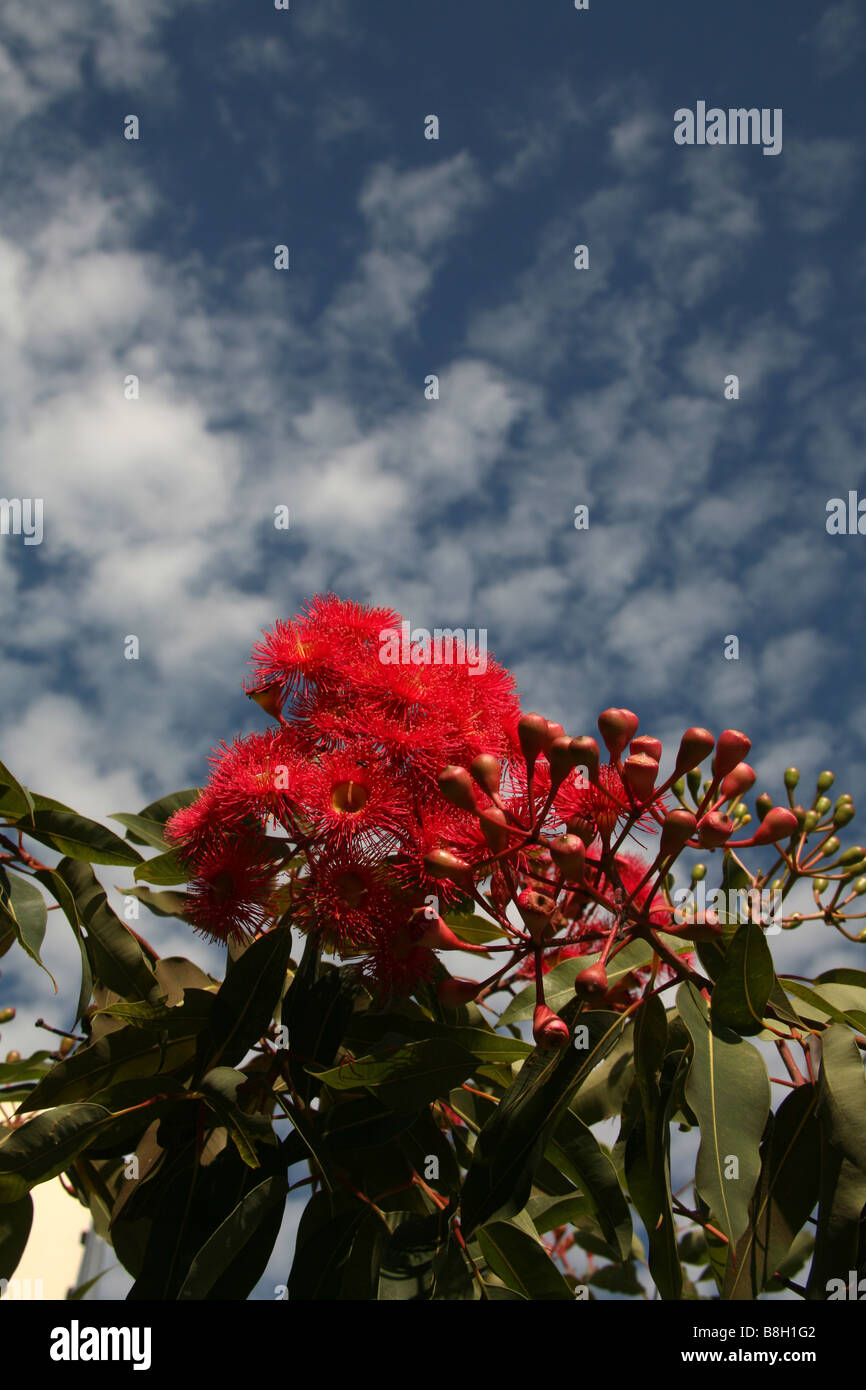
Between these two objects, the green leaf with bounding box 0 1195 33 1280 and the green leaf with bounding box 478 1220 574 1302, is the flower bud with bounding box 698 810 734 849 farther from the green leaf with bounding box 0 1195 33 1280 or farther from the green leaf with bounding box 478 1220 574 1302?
the green leaf with bounding box 0 1195 33 1280

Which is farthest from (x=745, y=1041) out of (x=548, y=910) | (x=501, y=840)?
(x=501, y=840)

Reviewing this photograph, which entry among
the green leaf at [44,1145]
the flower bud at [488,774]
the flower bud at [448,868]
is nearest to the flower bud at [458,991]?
the flower bud at [448,868]

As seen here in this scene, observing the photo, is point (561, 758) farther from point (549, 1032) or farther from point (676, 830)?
point (549, 1032)

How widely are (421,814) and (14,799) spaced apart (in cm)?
92

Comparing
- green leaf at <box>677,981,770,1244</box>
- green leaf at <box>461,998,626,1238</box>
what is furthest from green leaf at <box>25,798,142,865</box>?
green leaf at <box>677,981,770,1244</box>

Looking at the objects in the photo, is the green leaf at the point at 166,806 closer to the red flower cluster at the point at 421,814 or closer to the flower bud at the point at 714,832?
the red flower cluster at the point at 421,814

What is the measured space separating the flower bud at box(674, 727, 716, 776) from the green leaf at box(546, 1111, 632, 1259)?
68cm

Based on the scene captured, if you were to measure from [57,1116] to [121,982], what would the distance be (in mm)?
391

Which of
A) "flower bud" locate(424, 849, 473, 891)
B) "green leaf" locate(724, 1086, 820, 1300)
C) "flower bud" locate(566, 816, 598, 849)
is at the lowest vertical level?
"green leaf" locate(724, 1086, 820, 1300)

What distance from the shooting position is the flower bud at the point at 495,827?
1727 millimetres

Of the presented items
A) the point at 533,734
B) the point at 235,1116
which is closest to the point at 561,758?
the point at 533,734

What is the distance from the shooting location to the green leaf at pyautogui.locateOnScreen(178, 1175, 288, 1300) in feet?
5.82

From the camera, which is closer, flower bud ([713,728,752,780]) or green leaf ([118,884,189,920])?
flower bud ([713,728,752,780])

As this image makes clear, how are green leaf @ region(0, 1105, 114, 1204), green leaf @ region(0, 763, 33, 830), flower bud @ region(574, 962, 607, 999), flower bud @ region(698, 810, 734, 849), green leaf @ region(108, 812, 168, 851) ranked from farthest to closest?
1. green leaf @ region(108, 812, 168, 851)
2. green leaf @ region(0, 763, 33, 830)
3. green leaf @ region(0, 1105, 114, 1204)
4. flower bud @ region(698, 810, 734, 849)
5. flower bud @ region(574, 962, 607, 999)
